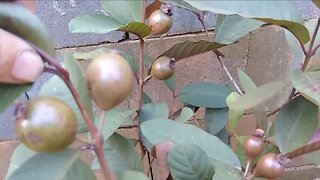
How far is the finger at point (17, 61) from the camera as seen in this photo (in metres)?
0.37

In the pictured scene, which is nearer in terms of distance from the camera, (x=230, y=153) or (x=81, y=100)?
(x=81, y=100)

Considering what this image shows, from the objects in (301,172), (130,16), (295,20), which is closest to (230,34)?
(130,16)

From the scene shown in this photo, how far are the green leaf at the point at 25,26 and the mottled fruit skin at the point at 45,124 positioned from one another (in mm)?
82

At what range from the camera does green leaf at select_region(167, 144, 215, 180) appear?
0.65 meters

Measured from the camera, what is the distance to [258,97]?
540 millimetres

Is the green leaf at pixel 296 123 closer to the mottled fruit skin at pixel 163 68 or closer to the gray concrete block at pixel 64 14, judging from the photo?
the mottled fruit skin at pixel 163 68

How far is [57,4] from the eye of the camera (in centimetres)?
114

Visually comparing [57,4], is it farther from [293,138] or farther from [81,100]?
[81,100]

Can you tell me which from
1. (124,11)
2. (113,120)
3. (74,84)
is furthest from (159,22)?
(74,84)

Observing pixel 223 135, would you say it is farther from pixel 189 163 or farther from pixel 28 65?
pixel 28 65

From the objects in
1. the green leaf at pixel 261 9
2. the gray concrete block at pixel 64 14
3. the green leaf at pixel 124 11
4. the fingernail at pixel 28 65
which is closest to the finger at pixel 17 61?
the fingernail at pixel 28 65

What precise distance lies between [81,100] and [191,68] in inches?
33.4

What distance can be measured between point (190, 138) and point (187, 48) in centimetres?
20

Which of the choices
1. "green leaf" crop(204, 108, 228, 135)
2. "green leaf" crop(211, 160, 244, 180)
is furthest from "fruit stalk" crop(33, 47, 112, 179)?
"green leaf" crop(204, 108, 228, 135)
